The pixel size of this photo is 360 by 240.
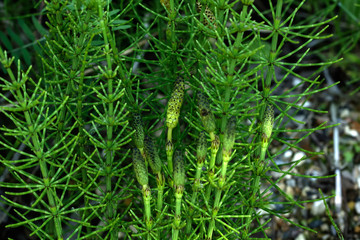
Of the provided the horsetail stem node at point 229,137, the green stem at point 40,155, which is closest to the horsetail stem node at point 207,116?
the horsetail stem node at point 229,137

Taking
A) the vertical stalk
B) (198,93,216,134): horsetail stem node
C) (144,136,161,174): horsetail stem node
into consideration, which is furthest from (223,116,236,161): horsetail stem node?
the vertical stalk

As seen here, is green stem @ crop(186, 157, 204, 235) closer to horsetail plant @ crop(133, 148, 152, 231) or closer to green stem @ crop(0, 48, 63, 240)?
horsetail plant @ crop(133, 148, 152, 231)

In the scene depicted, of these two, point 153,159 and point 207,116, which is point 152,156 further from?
point 207,116

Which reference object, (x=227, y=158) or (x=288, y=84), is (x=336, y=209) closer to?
(x=288, y=84)

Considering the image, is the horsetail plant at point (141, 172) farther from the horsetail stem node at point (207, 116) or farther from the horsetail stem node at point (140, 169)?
the horsetail stem node at point (207, 116)

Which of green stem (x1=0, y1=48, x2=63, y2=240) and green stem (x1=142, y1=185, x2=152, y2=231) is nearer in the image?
green stem (x1=0, y1=48, x2=63, y2=240)

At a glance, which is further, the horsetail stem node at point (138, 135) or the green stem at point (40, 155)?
the horsetail stem node at point (138, 135)

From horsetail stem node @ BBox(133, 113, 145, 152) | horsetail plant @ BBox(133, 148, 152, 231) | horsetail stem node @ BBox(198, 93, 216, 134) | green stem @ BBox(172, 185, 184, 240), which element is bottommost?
green stem @ BBox(172, 185, 184, 240)
